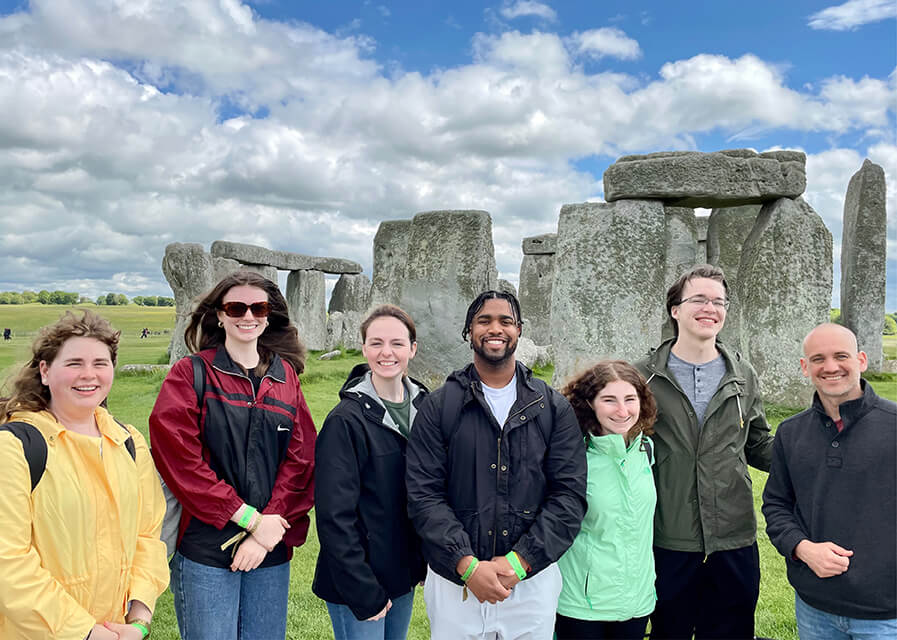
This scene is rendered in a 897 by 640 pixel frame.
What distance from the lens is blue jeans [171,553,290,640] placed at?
218 cm

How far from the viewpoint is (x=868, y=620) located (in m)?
2.01

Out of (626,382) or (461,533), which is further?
(626,382)

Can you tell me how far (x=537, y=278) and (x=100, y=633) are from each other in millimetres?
A: 13818

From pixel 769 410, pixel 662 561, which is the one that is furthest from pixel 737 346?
pixel 662 561

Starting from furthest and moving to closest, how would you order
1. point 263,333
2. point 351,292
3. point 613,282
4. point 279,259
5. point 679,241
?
point 351,292, point 279,259, point 679,241, point 613,282, point 263,333

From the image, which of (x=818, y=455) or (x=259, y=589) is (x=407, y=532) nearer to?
(x=259, y=589)

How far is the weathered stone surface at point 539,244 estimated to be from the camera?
49.5ft

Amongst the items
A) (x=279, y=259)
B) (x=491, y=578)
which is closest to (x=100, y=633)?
(x=491, y=578)

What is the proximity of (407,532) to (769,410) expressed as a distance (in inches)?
243

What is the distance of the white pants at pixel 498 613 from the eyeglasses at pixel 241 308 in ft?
3.49

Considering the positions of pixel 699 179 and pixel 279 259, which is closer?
pixel 699 179

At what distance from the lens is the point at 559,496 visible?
2127mm

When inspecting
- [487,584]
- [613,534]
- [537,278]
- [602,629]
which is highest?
[537,278]

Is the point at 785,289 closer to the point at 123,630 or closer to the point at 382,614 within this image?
the point at 382,614
